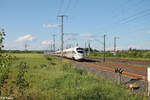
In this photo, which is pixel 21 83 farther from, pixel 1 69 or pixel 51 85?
pixel 51 85

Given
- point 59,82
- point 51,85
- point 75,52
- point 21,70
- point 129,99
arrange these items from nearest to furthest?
point 21,70
point 129,99
point 51,85
point 59,82
point 75,52

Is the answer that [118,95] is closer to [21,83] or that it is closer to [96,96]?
[96,96]

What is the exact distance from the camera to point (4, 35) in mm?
5664

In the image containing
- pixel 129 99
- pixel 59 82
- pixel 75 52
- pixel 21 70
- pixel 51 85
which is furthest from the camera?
pixel 75 52

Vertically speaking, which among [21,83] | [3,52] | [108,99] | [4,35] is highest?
[4,35]

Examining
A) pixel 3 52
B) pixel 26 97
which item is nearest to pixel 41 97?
pixel 26 97

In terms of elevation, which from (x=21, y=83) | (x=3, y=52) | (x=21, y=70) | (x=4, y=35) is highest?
(x=4, y=35)

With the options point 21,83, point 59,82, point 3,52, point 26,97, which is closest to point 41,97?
point 26,97

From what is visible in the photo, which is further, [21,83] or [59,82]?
[59,82]

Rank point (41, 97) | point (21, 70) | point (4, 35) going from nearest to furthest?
point (4, 35), point (21, 70), point (41, 97)

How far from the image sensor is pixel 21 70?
699 centimetres

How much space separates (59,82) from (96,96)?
4.49 metres

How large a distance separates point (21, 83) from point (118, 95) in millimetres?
4336

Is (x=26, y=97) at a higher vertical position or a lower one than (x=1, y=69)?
lower
